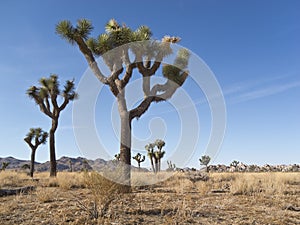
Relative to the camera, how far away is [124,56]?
1130cm

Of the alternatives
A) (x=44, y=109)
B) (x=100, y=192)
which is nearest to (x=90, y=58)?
(x=100, y=192)

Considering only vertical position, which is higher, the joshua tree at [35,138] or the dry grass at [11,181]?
the joshua tree at [35,138]

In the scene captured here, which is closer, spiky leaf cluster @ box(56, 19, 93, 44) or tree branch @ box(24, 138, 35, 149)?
spiky leaf cluster @ box(56, 19, 93, 44)

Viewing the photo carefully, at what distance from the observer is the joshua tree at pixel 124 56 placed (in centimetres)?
1098

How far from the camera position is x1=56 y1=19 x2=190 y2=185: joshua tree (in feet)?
36.0

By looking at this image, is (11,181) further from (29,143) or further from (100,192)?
(100,192)

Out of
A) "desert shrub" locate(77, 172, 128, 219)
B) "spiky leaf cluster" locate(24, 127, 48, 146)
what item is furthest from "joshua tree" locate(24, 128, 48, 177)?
"desert shrub" locate(77, 172, 128, 219)

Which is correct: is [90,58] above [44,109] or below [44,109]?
above

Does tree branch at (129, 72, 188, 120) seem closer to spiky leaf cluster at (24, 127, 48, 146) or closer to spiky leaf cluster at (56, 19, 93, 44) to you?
spiky leaf cluster at (56, 19, 93, 44)

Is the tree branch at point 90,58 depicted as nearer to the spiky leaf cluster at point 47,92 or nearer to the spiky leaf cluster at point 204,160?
the spiky leaf cluster at point 47,92

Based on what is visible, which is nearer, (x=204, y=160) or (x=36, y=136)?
(x=36, y=136)

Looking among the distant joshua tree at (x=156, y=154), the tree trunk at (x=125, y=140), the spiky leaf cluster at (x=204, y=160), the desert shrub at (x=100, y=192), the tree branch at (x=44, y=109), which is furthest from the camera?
the spiky leaf cluster at (x=204, y=160)

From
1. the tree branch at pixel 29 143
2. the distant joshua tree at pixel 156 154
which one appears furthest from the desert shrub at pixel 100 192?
the distant joshua tree at pixel 156 154

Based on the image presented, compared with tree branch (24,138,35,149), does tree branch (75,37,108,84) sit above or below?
above
